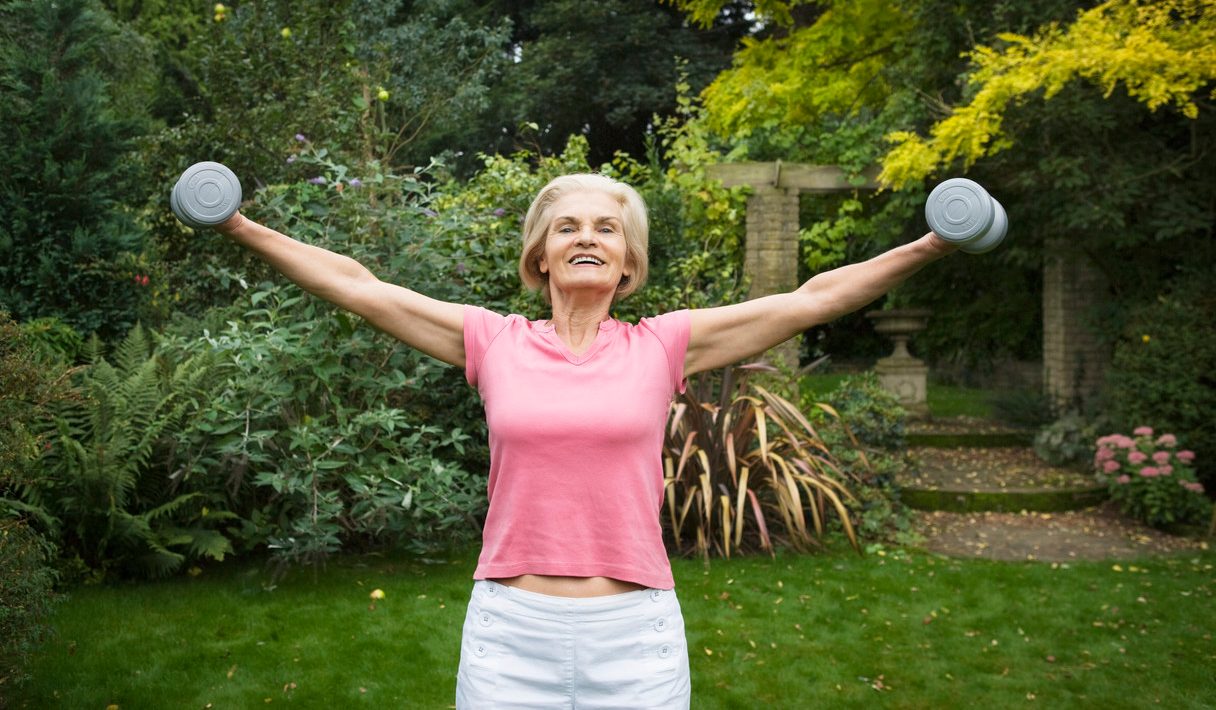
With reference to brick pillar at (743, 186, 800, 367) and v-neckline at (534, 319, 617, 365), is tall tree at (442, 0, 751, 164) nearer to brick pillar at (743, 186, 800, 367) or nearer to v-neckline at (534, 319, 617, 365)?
brick pillar at (743, 186, 800, 367)

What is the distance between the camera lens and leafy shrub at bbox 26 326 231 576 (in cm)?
423

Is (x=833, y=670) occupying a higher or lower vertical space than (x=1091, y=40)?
lower

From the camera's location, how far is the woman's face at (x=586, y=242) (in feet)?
6.03

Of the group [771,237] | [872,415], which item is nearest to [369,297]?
[872,415]

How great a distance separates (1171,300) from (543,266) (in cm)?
622

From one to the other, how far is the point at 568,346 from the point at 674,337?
198 mm

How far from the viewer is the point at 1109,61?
551 centimetres

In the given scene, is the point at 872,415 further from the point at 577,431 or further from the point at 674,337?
the point at 577,431

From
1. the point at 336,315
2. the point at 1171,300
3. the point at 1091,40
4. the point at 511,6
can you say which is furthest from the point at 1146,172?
the point at 511,6

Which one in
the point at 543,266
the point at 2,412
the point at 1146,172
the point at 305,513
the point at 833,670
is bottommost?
the point at 833,670

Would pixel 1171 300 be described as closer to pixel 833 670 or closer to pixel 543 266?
pixel 833 670

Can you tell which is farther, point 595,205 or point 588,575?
point 595,205

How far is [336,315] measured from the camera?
4.66m

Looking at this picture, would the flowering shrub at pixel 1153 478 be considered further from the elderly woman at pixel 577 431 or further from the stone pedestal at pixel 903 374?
the elderly woman at pixel 577 431
